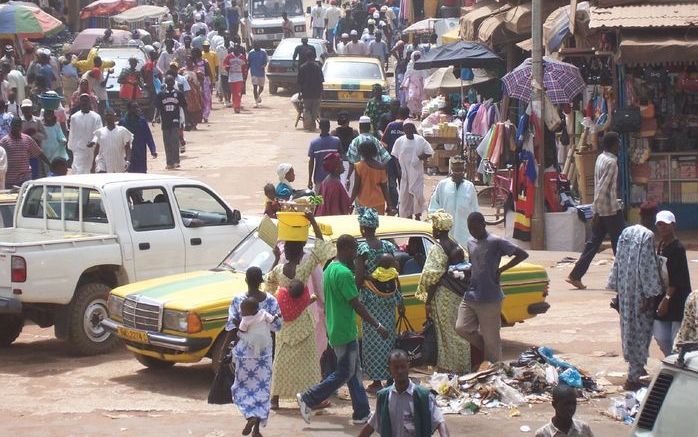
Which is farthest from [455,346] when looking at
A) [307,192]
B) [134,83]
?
[134,83]

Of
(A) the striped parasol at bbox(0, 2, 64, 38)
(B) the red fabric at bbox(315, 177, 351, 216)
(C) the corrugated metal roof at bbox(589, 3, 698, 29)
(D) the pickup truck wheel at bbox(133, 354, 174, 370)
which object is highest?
(C) the corrugated metal roof at bbox(589, 3, 698, 29)

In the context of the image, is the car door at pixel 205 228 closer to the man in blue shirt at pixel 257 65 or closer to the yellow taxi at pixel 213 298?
the yellow taxi at pixel 213 298

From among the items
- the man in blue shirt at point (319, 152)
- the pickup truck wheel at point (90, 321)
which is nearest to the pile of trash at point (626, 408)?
the pickup truck wheel at point (90, 321)

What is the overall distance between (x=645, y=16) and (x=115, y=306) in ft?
29.2

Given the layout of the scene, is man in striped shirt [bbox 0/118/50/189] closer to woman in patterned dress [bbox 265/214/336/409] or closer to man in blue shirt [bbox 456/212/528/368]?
woman in patterned dress [bbox 265/214/336/409]

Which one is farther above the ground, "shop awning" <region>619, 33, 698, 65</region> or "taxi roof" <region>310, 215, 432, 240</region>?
"shop awning" <region>619, 33, 698, 65</region>

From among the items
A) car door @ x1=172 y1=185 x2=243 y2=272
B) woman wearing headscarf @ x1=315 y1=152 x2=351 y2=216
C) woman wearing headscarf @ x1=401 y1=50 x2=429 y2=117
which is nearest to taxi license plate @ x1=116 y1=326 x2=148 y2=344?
car door @ x1=172 y1=185 x2=243 y2=272

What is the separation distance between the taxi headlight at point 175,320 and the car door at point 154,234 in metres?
1.99

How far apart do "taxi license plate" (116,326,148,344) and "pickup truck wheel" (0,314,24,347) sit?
6.59 ft

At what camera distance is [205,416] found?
1075cm

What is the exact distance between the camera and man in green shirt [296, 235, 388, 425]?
1010cm

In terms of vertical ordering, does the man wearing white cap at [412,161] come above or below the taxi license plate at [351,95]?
above

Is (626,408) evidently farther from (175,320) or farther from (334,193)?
(334,193)

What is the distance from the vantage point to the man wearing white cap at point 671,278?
34.2 ft
